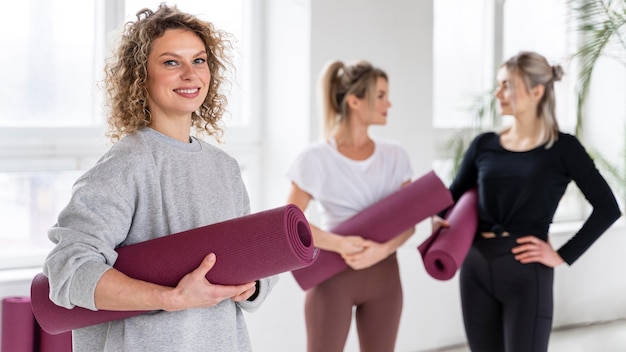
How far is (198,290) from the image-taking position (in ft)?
5.44

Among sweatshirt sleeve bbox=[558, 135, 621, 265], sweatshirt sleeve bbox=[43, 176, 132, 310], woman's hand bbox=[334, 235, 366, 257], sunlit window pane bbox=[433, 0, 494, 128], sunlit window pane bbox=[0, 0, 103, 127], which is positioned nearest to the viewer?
sweatshirt sleeve bbox=[43, 176, 132, 310]

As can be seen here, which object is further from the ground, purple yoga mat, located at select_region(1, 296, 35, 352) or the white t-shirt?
the white t-shirt

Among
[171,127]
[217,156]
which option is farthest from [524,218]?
[171,127]

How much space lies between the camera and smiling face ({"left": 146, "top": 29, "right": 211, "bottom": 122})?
5.99 feet

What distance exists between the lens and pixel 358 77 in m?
3.23

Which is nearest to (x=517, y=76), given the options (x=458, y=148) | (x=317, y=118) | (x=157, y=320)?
(x=317, y=118)

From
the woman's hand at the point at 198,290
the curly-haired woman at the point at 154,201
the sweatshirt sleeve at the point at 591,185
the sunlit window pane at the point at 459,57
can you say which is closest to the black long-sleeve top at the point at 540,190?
the sweatshirt sleeve at the point at 591,185

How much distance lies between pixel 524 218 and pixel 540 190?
12 cm

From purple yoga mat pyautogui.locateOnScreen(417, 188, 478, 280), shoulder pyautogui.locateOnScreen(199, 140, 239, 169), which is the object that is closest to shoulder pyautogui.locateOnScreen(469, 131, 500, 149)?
purple yoga mat pyautogui.locateOnScreen(417, 188, 478, 280)

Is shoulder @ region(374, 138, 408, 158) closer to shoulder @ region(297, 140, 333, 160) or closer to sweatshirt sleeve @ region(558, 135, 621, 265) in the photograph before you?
shoulder @ region(297, 140, 333, 160)

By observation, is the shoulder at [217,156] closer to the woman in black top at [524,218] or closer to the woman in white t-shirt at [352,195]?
the woman in white t-shirt at [352,195]

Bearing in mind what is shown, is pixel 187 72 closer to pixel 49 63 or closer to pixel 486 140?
pixel 486 140

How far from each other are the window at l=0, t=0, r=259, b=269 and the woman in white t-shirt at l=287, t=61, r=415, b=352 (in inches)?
38.6

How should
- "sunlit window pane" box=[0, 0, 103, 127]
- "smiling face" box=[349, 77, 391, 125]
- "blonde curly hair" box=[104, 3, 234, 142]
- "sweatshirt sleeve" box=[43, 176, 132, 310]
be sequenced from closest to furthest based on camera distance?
"sweatshirt sleeve" box=[43, 176, 132, 310]
"blonde curly hair" box=[104, 3, 234, 142]
"smiling face" box=[349, 77, 391, 125]
"sunlit window pane" box=[0, 0, 103, 127]
